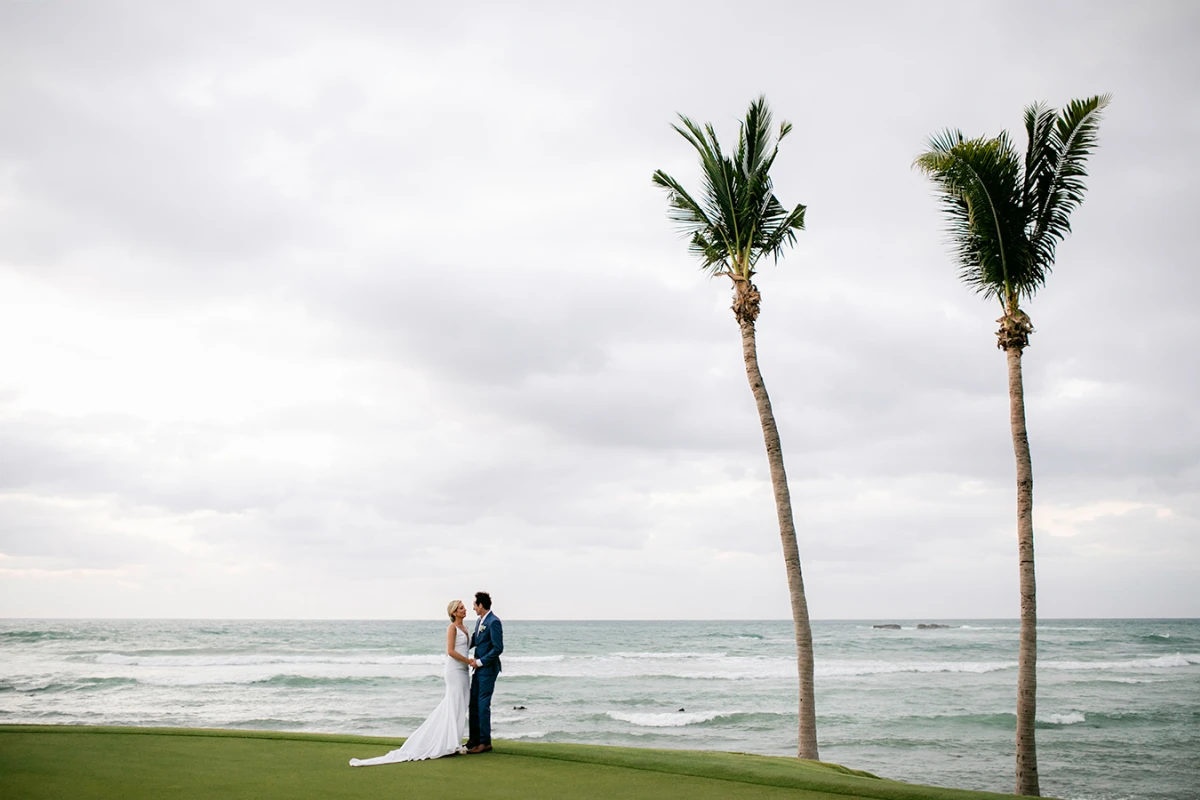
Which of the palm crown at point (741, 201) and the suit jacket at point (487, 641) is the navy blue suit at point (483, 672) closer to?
the suit jacket at point (487, 641)

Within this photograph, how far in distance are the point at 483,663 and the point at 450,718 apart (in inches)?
26.2

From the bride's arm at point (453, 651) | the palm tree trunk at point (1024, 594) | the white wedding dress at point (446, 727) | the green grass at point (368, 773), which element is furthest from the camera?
the palm tree trunk at point (1024, 594)

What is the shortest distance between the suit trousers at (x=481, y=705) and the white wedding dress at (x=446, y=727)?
0.40 feet

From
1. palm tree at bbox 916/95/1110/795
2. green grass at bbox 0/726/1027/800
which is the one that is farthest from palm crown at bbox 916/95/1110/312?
green grass at bbox 0/726/1027/800

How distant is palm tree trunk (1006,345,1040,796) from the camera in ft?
33.7

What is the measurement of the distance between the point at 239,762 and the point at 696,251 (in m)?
9.40

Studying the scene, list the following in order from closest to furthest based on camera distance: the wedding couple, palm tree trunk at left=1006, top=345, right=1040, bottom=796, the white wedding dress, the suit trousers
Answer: the white wedding dress, the wedding couple, the suit trousers, palm tree trunk at left=1006, top=345, right=1040, bottom=796

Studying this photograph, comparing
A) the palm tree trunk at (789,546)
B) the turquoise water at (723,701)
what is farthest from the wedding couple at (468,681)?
the turquoise water at (723,701)

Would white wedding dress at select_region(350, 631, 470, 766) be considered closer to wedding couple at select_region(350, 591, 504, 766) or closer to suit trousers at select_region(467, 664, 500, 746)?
wedding couple at select_region(350, 591, 504, 766)

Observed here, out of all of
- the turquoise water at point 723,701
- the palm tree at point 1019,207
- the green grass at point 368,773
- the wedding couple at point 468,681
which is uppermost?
the palm tree at point 1019,207

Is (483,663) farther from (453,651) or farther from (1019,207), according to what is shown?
(1019,207)

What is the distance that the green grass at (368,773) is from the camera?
6629 millimetres

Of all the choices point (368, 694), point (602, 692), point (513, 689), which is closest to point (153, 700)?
point (368, 694)

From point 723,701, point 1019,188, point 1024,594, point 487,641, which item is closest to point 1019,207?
point 1019,188
